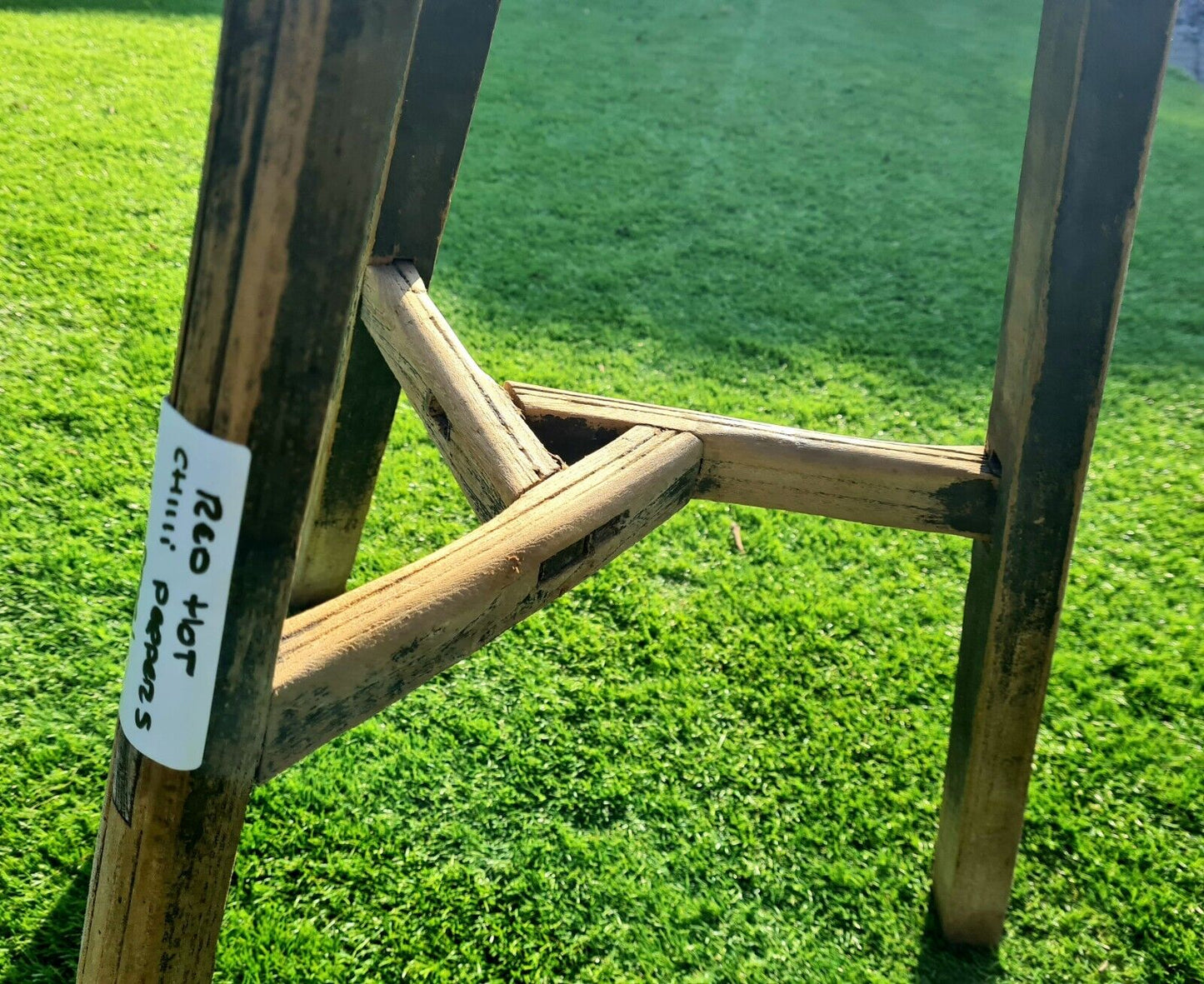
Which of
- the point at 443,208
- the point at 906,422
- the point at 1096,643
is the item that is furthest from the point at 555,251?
the point at 1096,643

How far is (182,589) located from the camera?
0.67 metres

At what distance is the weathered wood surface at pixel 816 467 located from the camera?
1.24 meters

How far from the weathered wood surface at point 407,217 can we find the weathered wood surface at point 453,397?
0.22 feet

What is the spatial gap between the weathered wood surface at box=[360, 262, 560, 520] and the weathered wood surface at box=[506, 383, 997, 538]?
81mm

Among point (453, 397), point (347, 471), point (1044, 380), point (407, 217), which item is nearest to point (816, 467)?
point (1044, 380)

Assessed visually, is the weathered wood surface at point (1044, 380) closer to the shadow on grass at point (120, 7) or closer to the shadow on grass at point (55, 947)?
the shadow on grass at point (55, 947)

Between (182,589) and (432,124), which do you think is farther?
(432,124)

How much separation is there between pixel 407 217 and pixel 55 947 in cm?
117

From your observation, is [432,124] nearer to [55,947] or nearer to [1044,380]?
[1044,380]

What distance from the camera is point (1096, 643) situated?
2078 millimetres

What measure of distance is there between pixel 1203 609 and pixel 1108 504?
1.24ft

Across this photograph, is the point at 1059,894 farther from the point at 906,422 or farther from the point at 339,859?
the point at 906,422

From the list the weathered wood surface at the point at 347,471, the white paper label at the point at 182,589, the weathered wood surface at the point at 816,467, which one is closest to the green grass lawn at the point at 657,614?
the weathered wood surface at the point at 347,471

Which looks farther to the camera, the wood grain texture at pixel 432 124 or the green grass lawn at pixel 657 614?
the green grass lawn at pixel 657 614
